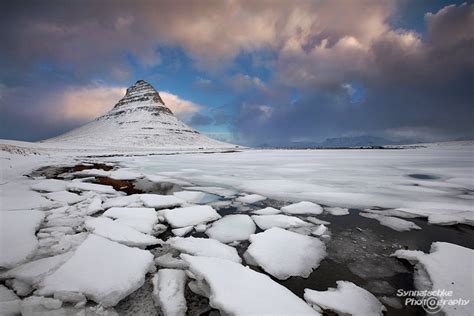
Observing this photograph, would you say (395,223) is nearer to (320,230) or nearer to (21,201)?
(320,230)

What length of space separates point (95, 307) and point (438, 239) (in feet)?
13.5

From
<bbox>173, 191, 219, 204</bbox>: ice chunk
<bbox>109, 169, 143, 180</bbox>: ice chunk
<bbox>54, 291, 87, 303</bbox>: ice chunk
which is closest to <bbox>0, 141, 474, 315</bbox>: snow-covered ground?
<bbox>54, 291, 87, 303</bbox>: ice chunk

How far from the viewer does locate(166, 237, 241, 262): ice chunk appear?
263 cm

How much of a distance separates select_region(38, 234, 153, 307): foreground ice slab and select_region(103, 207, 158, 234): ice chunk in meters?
0.74

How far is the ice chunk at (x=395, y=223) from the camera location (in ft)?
11.6

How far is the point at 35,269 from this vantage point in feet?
7.25

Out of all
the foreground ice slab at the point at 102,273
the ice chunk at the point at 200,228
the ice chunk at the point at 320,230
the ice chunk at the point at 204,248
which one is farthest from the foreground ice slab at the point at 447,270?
the foreground ice slab at the point at 102,273

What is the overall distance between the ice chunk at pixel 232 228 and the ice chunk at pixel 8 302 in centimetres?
202

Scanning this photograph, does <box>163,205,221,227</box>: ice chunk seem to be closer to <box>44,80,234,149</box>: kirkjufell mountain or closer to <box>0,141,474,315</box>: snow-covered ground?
<box>0,141,474,315</box>: snow-covered ground

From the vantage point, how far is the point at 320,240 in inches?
122

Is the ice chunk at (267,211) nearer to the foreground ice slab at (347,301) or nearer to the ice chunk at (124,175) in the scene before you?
the foreground ice slab at (347,301)

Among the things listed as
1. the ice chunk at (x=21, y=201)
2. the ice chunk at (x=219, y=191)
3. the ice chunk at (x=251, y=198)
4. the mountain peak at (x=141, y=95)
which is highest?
the mountain peak at (x=141, y=95)

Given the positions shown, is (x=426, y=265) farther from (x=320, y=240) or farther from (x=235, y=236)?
(x=235, y=236)

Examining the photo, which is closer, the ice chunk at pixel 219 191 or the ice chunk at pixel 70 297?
the ice chunk at pixel 70 297
